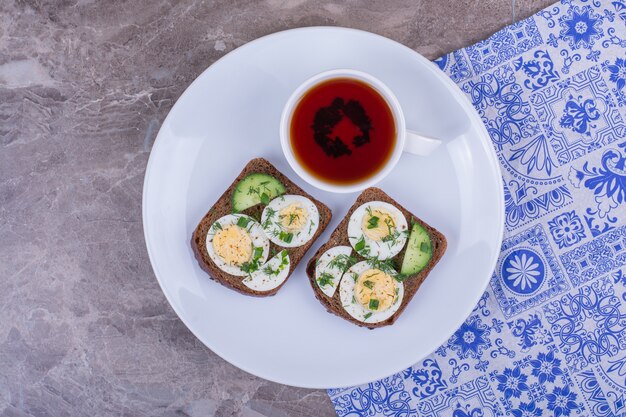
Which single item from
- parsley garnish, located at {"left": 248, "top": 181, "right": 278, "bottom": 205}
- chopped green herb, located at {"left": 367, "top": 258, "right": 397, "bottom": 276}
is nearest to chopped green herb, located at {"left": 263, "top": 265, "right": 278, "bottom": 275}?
parsley garnish, located at {"left": 248, "top": 181, "right": 278, "bottom": 205}

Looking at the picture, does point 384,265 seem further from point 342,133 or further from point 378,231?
point 342,133

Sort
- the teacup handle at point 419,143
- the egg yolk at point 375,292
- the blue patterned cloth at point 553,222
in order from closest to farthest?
the teacup handle at point 419,143, the egg yolk at point 375,292, the blue patterned cloth at point 553,222

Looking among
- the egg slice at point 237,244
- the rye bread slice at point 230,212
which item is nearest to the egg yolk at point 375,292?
the rye bread slice at point 230,212

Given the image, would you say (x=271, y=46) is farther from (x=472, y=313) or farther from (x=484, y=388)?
(x=484, y=388)

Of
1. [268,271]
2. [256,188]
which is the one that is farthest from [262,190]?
[268,271]

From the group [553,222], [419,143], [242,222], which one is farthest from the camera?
[553,222]

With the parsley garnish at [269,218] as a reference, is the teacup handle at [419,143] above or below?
above

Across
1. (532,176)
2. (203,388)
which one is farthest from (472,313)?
(203,388)

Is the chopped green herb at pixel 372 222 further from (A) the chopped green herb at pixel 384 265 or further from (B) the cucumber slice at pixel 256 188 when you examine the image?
(B) the cucumber slice at pixel 256 188

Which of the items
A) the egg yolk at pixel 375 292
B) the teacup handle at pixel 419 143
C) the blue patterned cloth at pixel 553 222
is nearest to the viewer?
the teacup handle at pixel 419 143
